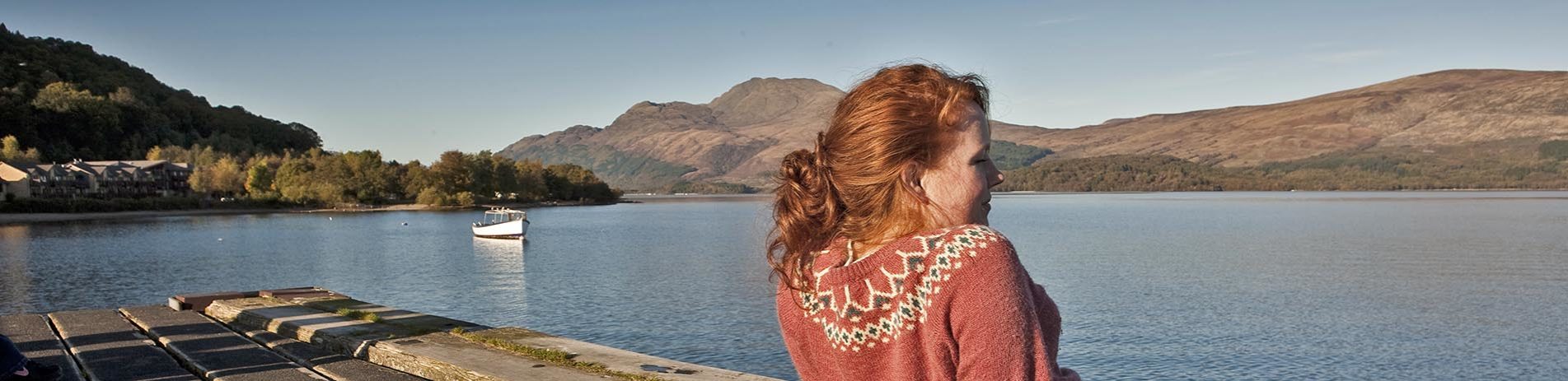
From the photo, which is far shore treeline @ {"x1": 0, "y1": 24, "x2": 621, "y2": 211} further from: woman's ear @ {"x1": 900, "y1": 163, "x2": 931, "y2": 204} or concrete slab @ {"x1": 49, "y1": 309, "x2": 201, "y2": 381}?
woman's ear @ {"x1": 900, "y1": 163, "x2": 931, "y2": 204}

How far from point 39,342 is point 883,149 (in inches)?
450

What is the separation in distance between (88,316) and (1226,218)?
94530 mm

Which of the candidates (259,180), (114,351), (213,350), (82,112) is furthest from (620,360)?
(82,112)

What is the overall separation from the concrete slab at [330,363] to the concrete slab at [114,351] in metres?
0.87

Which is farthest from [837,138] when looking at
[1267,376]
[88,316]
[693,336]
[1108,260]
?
[1108,260]

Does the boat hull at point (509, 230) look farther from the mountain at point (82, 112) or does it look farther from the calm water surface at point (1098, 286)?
the mountain at point (82, 112)

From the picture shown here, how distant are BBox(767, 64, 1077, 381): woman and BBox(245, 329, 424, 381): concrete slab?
7.23 meters

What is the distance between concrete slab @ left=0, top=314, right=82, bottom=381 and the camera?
895cm

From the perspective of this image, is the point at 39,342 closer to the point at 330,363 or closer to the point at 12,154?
the point at 330,363

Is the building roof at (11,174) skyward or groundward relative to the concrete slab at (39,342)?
skyward

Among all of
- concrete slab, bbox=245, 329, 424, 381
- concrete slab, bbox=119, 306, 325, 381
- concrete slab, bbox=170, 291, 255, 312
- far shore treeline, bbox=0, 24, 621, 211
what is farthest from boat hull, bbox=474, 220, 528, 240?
far shore treeline, bbox=0, 24, 621, 211

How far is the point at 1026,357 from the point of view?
1.62 m

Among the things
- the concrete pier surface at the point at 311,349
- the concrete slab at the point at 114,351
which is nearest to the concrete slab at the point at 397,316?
the concrete pier surface at the point at 311,349

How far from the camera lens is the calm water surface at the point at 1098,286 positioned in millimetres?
21953
